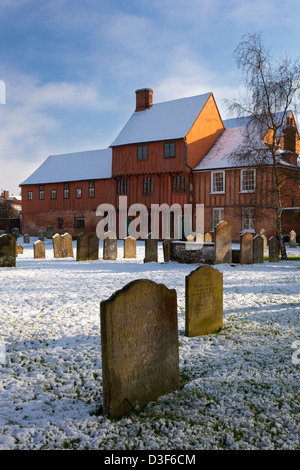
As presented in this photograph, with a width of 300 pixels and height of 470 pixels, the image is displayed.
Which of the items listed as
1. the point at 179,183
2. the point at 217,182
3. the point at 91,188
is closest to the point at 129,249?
the point at 179,183

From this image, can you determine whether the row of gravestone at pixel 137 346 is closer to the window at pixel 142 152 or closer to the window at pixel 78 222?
the window at pixel 142 152

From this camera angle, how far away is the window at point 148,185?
31.1m

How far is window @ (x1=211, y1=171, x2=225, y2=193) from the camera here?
28.8 m

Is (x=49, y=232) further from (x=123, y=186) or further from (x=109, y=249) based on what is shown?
(x=109, y=249)

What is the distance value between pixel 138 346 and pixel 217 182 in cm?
2663

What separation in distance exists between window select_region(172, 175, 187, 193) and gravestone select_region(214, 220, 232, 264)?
15.8 meters

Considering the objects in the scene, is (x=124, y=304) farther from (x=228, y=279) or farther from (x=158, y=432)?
(x=228, y=279)

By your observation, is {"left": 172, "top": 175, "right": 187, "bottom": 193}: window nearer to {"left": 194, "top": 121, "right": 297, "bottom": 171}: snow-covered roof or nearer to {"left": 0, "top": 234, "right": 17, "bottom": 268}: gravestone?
{"left": 194, "top": 121, "right": 297, "bottom": 171}: snow-covered roof

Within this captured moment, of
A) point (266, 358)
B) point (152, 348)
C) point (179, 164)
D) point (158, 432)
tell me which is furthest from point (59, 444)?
point (179, 164)

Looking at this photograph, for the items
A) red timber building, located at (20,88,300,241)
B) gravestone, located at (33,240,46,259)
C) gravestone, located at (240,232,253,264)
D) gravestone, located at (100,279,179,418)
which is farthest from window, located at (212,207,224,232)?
gravestone, located at (100,279,179,418)

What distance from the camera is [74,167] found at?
39094 mm

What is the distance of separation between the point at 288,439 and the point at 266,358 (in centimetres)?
A: 175

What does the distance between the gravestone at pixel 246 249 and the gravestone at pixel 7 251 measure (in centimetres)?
886
